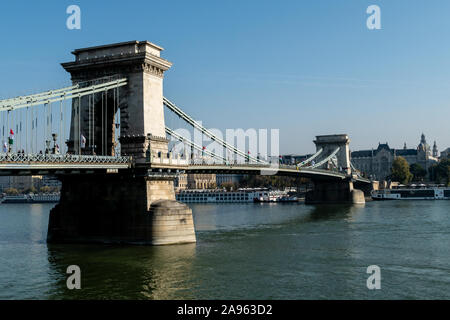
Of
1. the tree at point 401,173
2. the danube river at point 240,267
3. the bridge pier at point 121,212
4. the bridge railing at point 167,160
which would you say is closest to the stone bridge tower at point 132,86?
the bridge railing at point 167,160

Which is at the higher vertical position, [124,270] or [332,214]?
[124,270]

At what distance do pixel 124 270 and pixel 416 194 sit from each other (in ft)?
342

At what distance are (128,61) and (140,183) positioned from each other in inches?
367

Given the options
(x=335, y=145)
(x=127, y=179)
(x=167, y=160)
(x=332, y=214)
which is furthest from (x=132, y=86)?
(x=335, y=145)

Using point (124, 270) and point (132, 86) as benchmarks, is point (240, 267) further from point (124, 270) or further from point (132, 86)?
point (132, 86)

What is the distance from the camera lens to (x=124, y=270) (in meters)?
28.7

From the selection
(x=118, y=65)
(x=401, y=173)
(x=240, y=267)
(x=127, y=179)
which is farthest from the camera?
(x=401, y=173)

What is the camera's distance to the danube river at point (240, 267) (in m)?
23.8

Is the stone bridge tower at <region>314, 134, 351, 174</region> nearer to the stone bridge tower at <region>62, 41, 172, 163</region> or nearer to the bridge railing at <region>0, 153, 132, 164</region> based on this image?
the stone bridge tower at <region>62, 41, 172, 163</region>

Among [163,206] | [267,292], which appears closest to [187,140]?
[163,206]

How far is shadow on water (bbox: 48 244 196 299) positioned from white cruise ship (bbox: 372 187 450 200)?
9217 centimetres

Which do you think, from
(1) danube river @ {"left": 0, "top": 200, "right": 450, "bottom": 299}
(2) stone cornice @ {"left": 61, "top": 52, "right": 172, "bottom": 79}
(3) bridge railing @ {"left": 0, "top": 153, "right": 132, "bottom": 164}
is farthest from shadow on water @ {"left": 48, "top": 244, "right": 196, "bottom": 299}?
(2) stone cornice @ {"left": 61, "top": 52, "right": 172, "bottom": 79}

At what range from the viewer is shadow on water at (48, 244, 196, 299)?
24016 mm

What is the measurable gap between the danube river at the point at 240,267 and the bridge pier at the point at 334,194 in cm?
5661
